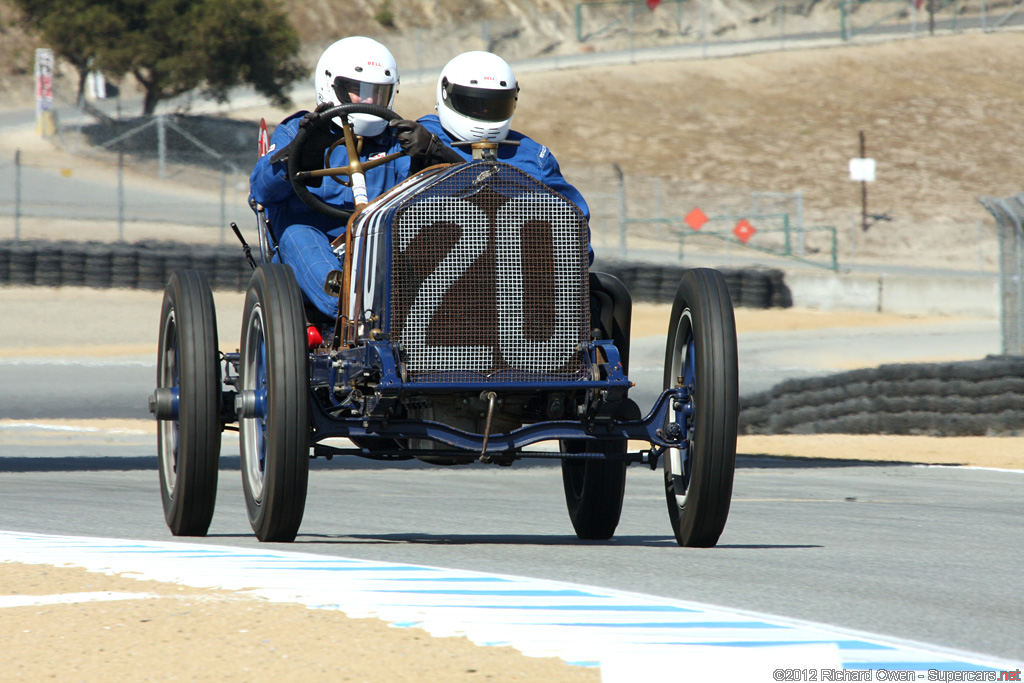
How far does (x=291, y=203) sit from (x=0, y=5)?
63.9 metres

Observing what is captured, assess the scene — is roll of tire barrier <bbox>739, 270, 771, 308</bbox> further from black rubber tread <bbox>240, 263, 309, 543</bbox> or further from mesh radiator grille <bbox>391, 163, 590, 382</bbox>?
black rubber tread <bbox>240, 263, 309, 543</bbox>

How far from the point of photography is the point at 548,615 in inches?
183

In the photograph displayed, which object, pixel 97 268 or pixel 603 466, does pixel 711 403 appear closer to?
pixel 603 466

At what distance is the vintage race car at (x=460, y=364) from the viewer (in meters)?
5.84

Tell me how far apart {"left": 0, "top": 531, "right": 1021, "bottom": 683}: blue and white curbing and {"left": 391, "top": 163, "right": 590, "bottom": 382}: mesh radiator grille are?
92cm

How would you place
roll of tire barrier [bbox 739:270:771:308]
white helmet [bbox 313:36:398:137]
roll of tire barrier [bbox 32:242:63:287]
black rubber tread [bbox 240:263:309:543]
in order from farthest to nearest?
roll of tire barrier [bbox 739:270:771:308] → roll of tire barrier [bbox 32:242:63:287] → white helmet [bbox 313:36:398:137] → black rubber tread [bbox 240:263:309:543]

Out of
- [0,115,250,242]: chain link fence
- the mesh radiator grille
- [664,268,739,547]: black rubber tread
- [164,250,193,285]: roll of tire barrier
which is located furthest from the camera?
[0,115,250,242]: chain link fence

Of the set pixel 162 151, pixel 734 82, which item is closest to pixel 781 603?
pixel 162 151

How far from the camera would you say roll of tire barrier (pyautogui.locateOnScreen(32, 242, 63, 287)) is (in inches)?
1107

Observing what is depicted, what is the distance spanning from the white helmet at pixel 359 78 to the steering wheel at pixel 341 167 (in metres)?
0.30

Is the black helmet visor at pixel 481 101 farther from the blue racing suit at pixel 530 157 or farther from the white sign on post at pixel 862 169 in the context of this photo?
the white sign on post at pixel 862 169

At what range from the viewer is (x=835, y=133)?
5247 cm

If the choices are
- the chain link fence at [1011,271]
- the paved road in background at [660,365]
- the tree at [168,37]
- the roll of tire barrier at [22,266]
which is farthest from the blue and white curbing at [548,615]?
the tree at [168,37]

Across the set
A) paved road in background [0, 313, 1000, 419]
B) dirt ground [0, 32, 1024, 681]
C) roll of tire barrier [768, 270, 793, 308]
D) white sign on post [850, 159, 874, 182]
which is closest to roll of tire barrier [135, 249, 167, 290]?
dirt ground [0, 32, 1024, 681]
